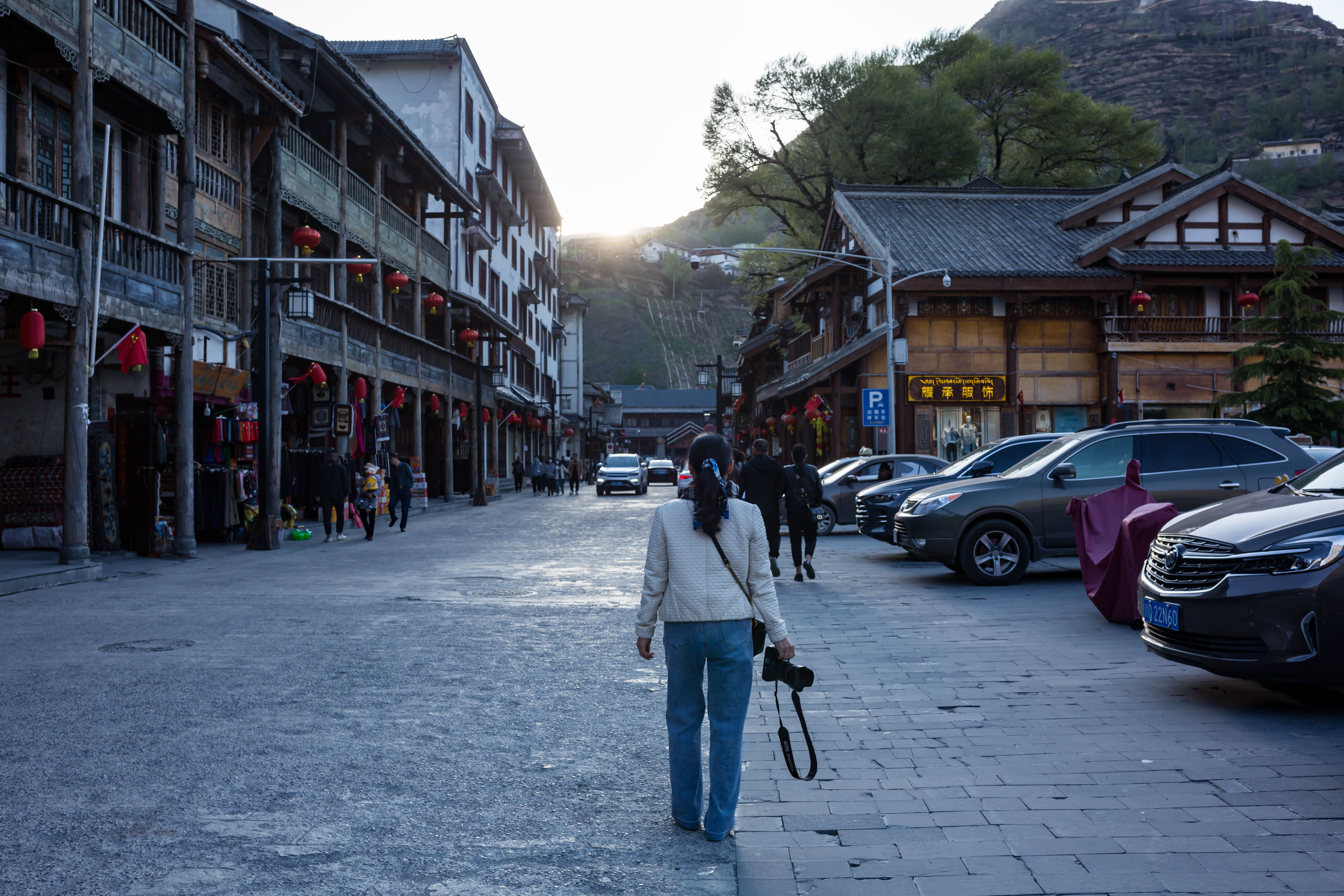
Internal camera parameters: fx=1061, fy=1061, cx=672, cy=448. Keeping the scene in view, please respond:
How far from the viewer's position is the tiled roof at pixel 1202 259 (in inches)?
1235

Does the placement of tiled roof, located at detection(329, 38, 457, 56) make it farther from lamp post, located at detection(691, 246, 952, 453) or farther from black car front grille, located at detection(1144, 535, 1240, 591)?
black car front grille, located at detection(1144, 535, 1240, 591)

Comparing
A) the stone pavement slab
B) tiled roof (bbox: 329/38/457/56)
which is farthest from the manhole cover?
tiled roof (bbox: 329/38/457/56)

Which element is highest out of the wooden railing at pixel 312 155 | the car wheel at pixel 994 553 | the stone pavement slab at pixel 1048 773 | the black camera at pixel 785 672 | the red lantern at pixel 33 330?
the wooden railing at pixel 312 155

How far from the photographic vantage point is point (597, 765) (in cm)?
557

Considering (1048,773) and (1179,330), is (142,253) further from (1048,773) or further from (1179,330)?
(1179,330)

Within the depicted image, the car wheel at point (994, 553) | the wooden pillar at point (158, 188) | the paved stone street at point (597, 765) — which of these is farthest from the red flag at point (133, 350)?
the car wheel at point (994, 553)

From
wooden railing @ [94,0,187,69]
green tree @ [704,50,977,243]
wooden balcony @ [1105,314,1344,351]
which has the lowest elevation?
wooden balcony @ [1105,314,1344,351]

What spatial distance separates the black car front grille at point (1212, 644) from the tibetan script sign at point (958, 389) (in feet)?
83.5

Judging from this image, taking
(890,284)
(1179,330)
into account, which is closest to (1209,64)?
(1179,330)

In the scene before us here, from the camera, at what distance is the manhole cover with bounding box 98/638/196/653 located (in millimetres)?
8539

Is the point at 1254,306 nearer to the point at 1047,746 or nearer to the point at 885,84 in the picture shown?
the point at 885,84

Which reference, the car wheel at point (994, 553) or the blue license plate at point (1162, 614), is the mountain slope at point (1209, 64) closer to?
the car wheel at point (994, 553)

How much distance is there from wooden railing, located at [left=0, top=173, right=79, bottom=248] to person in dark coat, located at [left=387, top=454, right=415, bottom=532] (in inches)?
410

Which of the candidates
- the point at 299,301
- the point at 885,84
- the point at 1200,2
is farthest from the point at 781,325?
the point at 1200,2
